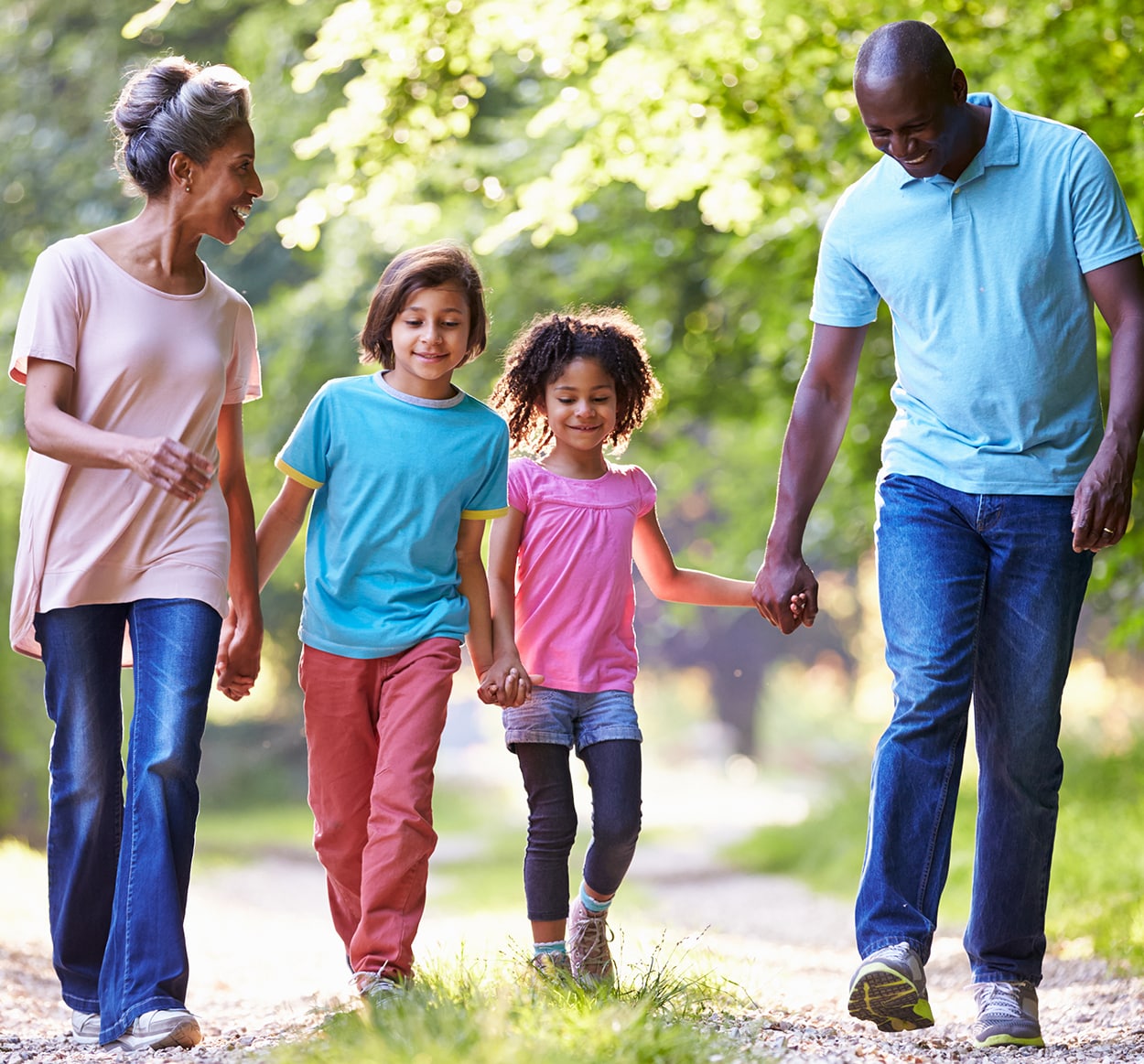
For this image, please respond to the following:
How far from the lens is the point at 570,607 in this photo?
4.12m

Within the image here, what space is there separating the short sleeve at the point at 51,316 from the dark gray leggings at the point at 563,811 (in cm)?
148

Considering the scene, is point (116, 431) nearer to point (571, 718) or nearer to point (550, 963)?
point (571, 718)

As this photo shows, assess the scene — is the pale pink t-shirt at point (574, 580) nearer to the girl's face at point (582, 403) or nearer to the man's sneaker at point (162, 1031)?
the girl's face at point (582, 403)

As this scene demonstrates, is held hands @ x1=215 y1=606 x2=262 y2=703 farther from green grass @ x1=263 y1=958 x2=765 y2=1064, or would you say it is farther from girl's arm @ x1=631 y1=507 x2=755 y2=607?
girl's arm @ x1=631 y1=507 x2=755 y2=607

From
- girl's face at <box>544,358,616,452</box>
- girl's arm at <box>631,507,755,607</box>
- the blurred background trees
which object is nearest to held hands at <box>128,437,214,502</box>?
girl's face at <box>544,358,616,452</box>

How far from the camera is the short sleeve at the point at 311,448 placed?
3871 mm

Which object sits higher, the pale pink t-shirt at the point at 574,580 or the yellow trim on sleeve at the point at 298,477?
the yellow trim on sleeve at the point at 298,477

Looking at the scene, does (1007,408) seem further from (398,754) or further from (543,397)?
(398,754)

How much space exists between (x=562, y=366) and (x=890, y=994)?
1795mm

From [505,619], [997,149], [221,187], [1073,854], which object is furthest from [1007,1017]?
[1073,854]

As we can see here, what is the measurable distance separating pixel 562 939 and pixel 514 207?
7094 mm

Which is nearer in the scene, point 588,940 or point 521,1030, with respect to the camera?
point 521,1030

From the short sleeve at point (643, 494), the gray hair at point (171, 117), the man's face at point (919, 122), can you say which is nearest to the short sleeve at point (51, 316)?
the gray hair at point (171, 117)

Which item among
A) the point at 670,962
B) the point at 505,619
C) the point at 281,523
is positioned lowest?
the point at 670,962
